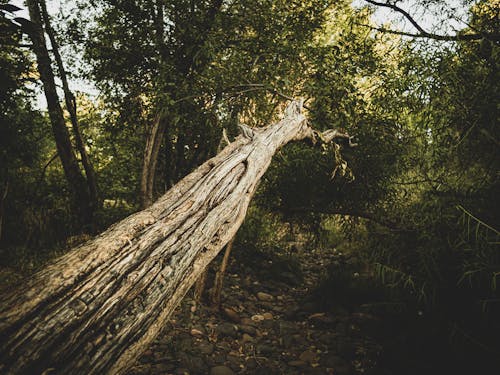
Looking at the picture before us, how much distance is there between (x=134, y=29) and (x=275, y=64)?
88.7 inches

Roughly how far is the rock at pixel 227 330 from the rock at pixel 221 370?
A: 72 cm

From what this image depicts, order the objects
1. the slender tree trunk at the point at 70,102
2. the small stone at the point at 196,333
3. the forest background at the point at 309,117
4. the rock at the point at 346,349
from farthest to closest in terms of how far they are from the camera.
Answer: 1. the slender tree trunk at the point at 70,102
2. the small stone at the point at 196,333
3. the rock at the point at 346,349
4. the forest background at the point at 309,117

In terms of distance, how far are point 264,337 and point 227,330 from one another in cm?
57

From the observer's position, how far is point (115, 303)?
92 cm

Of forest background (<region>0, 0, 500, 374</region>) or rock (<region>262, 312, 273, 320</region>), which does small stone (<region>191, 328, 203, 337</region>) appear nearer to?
rock (<region>262, 312, 273, 320</region>)

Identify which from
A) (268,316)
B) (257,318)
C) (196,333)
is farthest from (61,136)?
(268,316)

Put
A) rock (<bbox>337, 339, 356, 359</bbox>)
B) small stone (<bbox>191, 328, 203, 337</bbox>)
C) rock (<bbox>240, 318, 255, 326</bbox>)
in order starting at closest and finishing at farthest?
rock (<bbox>337, 339, 356, 359</bbox>)
small stone (<bbox>191, 328, 203, 337</bbox>)
rock (<bbox>240, 318, 255, 326</bbox>)

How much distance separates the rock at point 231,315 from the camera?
14.9 ft

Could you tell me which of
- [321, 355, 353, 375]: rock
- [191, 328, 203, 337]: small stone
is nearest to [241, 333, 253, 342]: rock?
[191, 328, 203, 337]: small stone

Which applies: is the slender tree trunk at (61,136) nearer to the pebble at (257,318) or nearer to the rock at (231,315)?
the rock at (231,315)

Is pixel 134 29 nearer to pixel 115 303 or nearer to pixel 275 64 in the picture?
pixel 275 64

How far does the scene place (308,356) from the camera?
3785 millimetres

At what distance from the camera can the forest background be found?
2.86 metres

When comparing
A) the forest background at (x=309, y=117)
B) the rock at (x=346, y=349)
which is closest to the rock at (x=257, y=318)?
the rock at (x=346, y=349)
